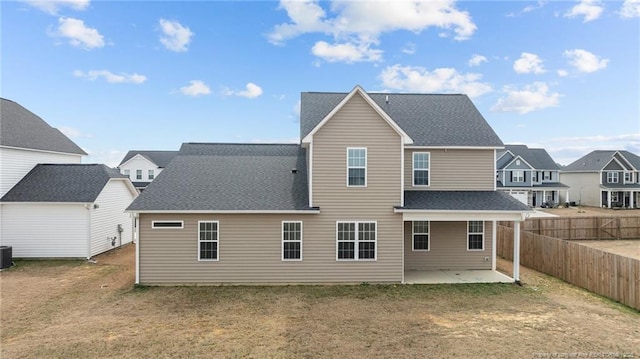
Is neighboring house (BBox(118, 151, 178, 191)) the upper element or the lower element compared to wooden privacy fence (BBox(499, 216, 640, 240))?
upper

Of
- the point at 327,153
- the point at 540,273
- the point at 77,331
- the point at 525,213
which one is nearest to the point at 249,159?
the point at 327,153

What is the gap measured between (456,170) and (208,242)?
11.3 metres

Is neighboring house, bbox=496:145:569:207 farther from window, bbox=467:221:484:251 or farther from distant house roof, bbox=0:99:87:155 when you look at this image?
distant house roof, bbox=0:99:87:155

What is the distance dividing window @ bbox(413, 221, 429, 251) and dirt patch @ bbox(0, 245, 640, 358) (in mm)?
2878

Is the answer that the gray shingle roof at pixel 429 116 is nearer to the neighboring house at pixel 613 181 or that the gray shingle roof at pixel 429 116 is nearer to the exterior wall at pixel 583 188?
the neighboring house at pixel 613 181

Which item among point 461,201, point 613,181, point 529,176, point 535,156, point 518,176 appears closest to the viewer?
point 461,201

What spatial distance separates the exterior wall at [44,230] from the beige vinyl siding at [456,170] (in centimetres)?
1722

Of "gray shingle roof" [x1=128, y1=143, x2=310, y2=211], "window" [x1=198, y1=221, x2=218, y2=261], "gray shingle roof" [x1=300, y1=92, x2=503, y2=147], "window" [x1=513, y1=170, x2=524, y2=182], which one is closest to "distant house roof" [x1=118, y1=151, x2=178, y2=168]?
"gray shingle roof" [x1=128, y1=143, x2=310, y2=211]

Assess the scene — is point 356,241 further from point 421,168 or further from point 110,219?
point 110,219

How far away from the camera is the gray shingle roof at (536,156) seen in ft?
152

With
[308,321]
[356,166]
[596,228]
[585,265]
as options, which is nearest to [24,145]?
[356,166]

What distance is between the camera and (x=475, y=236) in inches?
648

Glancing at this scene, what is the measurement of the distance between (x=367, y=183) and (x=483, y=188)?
19.7ft

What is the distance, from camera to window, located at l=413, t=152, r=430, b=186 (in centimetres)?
1602
